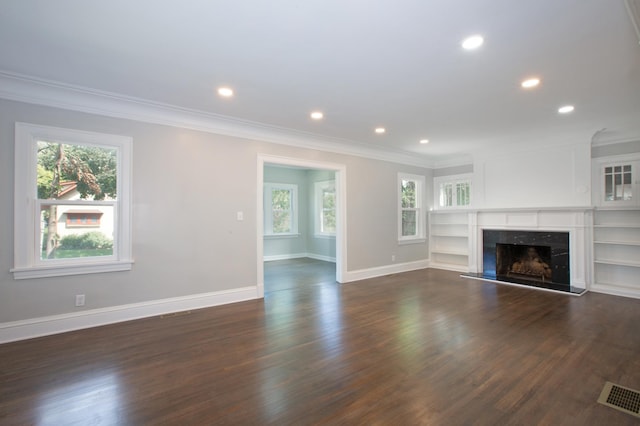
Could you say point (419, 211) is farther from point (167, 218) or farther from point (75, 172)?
point (75, 172)

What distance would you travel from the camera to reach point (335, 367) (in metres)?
2.59

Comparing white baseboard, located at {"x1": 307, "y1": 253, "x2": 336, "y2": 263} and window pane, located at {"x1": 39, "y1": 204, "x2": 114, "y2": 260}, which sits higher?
window pane, located at {"x1": 39, "y1": 204, "x2": 114, "y2": 260}

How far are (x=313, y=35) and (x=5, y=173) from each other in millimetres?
3413

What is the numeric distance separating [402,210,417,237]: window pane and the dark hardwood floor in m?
2.93

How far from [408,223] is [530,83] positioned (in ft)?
14.0

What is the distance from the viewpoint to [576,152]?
5.32 metres

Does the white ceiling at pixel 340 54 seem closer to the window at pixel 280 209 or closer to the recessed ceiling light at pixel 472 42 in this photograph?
the recessed ceiling light at pixel 472 42

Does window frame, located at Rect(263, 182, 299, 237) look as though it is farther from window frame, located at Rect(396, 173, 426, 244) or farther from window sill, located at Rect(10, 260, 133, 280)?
window sill, located at Rect(10, 260, 133, 280)

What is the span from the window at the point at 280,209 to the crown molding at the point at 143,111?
366cm

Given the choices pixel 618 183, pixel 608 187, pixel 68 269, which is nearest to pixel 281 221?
pixel 68 269

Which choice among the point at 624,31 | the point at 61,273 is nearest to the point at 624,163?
the point at 624,31

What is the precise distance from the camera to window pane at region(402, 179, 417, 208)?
7.10 metres

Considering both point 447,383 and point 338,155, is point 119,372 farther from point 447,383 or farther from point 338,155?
point 338,155

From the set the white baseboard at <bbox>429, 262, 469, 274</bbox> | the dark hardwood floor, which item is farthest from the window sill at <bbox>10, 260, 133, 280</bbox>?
the white baseboard at <bbox>429, 262, 469, 274</bbox>
